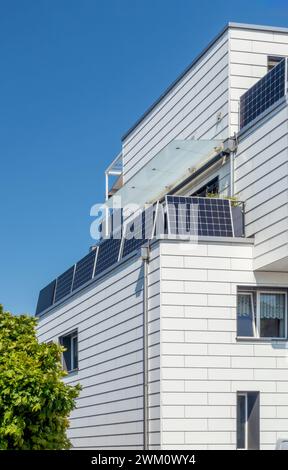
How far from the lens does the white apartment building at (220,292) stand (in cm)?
2144

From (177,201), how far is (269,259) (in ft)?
9.23

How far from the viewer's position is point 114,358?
1008 inches

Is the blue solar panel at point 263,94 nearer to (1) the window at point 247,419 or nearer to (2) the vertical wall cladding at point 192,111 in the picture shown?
(2) the vertical wall cladding at point 192,111

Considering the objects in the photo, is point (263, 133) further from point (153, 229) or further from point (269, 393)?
point (269, 393)

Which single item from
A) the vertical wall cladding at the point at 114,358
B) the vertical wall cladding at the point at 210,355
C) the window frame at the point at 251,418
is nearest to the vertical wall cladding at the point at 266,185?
the vertical wall cladding at the point at 210,355

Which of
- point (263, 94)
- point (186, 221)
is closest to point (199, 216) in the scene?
point (186, 221)

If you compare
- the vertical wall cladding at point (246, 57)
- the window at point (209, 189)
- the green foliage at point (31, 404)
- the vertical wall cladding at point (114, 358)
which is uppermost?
the vertical wall cladding at point (246, 57)

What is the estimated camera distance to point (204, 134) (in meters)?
26.1

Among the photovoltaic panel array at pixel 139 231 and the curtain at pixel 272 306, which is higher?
the photovoltaic panel array at pixel 139 231

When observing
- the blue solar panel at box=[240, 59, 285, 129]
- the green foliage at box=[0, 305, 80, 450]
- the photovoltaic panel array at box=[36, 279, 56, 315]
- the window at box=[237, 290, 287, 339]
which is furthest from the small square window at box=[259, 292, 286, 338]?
the photovoltaic panel array at box=[36, 279, 56, 315]

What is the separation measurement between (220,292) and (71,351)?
33.8 feet

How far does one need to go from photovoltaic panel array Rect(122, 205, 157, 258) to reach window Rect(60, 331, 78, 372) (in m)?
5.84

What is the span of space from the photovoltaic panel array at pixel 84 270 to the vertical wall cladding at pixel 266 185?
729cm

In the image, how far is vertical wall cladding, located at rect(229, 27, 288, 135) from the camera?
2439 centimetres
